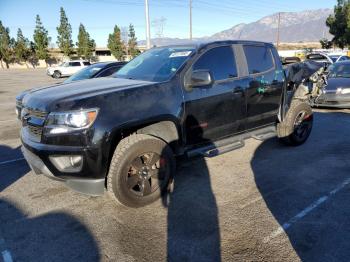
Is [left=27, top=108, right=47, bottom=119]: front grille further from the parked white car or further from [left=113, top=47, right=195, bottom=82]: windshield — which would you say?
the parked white car

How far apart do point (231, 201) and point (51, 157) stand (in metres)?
2.13

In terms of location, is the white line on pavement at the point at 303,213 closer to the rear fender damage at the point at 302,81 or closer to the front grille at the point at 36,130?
the rear fender damage at the point at 302,81

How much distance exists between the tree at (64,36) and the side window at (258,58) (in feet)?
195

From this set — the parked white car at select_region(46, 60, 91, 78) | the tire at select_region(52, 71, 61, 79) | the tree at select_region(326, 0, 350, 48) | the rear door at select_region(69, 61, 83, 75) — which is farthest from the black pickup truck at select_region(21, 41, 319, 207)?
the tree at select_region(326, 0, 350, 48)

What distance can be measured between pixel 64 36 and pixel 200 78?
62.2 meters

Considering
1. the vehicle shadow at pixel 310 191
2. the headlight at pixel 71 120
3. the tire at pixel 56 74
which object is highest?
the headlight at pixel 71 120

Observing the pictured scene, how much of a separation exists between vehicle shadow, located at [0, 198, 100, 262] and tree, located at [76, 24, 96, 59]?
204ft

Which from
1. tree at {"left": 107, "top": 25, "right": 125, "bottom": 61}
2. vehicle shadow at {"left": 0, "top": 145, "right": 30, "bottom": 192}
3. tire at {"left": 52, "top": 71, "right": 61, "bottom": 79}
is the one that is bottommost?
tire at {"left": 52, "top": 71, "right": 61, "bottom": 79}

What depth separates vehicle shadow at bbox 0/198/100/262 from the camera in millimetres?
2916

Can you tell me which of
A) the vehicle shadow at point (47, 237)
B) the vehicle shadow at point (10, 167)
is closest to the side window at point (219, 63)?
the vehicle shadow at point (47, 237)

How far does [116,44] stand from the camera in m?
66.0

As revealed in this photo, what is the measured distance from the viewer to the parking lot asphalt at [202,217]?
293 centimetres

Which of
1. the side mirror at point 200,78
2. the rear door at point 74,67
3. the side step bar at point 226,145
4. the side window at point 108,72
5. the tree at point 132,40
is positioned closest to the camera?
the side mirror at point 200,78

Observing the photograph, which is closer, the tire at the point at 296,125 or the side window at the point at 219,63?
the side window at the point at 219,63
